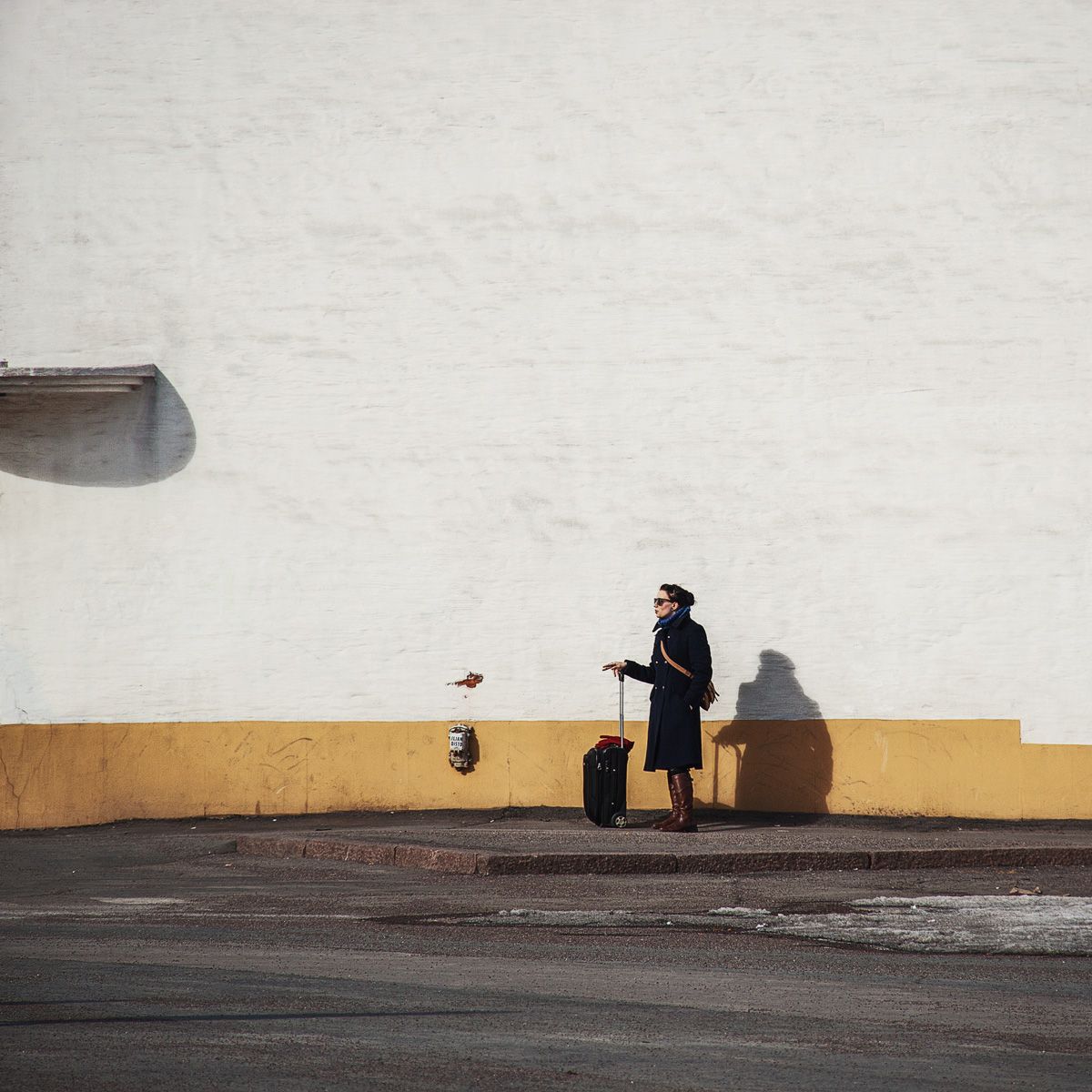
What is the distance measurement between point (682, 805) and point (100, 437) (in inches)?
244

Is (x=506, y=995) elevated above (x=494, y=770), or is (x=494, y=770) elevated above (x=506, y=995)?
(x=494, y=770)

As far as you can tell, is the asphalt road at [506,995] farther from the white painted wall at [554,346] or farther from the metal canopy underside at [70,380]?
the metal canopy underside at [70,380]

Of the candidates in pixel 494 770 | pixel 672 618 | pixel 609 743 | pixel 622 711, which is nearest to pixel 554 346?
pixel 672 618

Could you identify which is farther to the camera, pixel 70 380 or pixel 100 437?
pixel 100 437

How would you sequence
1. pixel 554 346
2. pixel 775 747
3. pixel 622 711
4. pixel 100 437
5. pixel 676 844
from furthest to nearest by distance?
pixel 100 437 → pixel 554 346 → pixel 775 747 → pixel 622 711 → pixel 676 844

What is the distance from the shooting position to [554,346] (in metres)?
12.8

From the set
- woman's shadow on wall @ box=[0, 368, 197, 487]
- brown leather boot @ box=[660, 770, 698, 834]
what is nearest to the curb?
brown leather boot @ box=[660, 770, 698, 834]

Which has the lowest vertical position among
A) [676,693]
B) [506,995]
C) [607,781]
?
[506,995]

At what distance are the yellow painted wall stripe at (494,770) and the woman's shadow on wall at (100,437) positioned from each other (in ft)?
7.54

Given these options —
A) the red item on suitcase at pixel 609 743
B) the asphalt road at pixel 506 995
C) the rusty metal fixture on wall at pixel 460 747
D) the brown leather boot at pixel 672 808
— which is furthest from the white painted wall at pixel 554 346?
the asphalt road at pixel 506 995

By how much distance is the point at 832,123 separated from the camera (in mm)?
12867

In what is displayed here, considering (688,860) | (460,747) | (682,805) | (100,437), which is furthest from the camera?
(100,437)

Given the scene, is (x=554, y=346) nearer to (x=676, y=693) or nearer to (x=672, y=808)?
(x=676, y=693)

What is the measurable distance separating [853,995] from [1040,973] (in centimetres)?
108
